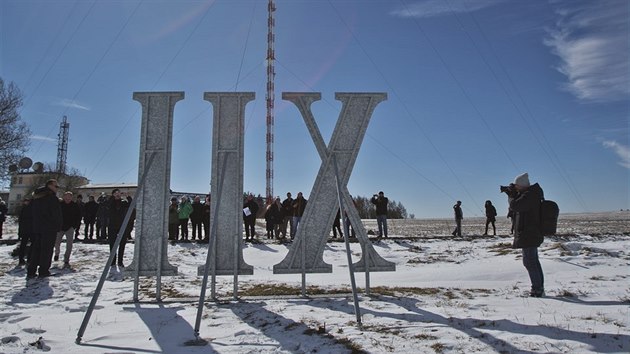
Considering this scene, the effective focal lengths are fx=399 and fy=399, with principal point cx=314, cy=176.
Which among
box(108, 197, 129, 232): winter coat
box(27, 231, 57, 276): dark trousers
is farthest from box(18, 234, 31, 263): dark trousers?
box(108, 197, 129, 232): winter coat

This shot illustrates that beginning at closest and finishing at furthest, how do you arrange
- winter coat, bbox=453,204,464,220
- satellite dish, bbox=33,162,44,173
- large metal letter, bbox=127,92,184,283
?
large metal letter, bbox=127,92,184,283, winter coat, bbox=453,204,464,220, satellite dish, bbox=33,162,44,173

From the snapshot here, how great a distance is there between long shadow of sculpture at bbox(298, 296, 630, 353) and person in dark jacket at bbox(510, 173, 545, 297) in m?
1.85

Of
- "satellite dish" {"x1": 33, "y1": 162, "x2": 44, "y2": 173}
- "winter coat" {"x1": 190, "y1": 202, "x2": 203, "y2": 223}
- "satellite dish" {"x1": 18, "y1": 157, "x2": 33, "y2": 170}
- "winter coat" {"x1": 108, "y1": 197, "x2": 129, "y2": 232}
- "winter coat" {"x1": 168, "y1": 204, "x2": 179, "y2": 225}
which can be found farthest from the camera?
"satellite dish" {"x1": 33, "y1": 162, "x2": 44, "y2": 173}

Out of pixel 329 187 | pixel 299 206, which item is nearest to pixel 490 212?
pixel 299 206

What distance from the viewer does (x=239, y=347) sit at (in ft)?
13.8

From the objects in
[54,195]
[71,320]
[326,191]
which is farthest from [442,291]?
[54,195]

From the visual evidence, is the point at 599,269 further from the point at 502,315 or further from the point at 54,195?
the point at 54,195

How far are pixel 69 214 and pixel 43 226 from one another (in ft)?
6.83

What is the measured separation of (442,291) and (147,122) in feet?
19.6

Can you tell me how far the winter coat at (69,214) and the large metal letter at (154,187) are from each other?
190 inches

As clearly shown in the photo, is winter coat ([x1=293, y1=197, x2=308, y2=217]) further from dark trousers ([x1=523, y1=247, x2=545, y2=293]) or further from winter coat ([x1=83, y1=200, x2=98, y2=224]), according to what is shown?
dark trousers ([x1=523, y1=247, x2=545, y2=293])

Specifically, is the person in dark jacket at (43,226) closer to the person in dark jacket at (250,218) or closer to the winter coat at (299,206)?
the person in dark jacket at (250,218)

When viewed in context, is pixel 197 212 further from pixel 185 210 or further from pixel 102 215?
pixel 102 215

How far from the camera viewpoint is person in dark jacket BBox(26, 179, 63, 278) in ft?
27.3
